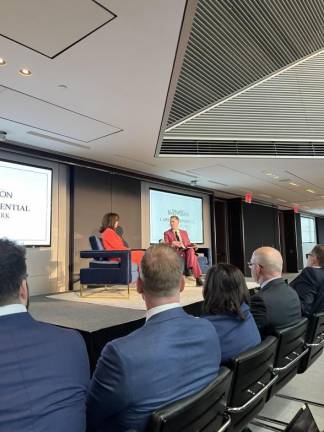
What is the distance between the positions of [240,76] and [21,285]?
147 inches

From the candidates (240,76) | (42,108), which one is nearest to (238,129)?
→ (240,76)

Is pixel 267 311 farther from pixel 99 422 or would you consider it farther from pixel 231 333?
pixel 99 422

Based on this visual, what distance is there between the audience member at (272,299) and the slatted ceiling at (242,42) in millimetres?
2135

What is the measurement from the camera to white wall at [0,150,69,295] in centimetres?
530

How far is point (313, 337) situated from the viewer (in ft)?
7.61

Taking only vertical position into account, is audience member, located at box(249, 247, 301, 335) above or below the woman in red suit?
below

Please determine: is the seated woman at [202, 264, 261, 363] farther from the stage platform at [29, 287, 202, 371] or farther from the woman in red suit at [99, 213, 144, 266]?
the woman in red suit at [99, 213, 144, 266]

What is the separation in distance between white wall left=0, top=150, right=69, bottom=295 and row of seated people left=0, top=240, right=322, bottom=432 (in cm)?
439

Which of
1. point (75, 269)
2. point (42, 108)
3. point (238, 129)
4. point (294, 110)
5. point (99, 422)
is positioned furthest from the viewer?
point (75, 269)

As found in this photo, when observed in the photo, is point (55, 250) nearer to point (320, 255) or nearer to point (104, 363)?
point (320, 255)

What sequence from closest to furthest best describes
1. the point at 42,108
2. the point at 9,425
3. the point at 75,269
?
the point at 9,425, the point at 42,108, the point at 75,269

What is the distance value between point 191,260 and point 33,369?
4.55 meters

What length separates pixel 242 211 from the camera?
10.7 meters

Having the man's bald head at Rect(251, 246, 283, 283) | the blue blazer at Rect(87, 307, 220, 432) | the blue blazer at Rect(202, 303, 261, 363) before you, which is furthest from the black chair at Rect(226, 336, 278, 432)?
the man's bald head at Rect(251, 246, 283, 283)
